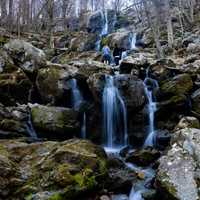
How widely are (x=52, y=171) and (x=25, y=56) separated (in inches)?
339

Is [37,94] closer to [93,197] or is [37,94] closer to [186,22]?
[93,197]

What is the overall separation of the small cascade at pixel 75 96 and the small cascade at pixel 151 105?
8.77 ft

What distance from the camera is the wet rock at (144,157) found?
10438 mm

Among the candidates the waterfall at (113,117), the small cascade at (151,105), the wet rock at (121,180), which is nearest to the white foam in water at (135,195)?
the wet rock at (121,180)

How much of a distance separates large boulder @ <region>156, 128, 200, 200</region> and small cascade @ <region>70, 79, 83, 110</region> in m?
6.04

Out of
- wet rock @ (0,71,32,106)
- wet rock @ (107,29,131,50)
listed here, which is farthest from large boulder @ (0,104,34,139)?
wet rock @ (107,29,131,50)

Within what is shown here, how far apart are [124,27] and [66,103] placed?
21.9 meters

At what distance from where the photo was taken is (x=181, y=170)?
25.5 feet

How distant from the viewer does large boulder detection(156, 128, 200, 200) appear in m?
7.40

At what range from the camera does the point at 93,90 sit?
13.7 m

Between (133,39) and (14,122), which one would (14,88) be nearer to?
(14,122)

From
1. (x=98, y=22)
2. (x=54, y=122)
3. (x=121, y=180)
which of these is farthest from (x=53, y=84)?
(x=98, y=22)

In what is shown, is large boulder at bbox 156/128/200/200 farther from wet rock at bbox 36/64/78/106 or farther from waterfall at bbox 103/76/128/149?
wet rock at bbox 36/64/78/106

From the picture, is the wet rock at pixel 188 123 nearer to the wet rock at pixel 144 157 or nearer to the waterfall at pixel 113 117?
the wet rock at pixel 144 157
